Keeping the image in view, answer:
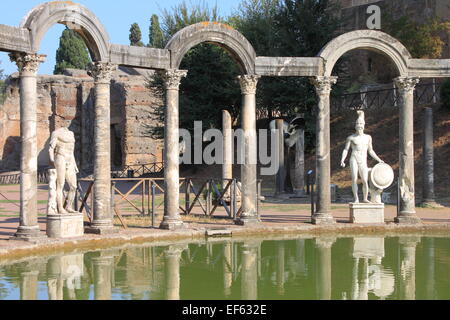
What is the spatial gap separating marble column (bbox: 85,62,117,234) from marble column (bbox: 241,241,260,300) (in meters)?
3.02

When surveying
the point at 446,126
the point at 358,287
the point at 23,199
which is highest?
the point at 446,126

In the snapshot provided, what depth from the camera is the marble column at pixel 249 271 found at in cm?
862

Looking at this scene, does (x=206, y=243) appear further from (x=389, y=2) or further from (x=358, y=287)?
(x=389, y=2)

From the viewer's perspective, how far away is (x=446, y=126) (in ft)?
88.2

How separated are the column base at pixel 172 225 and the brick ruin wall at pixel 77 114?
25792mm

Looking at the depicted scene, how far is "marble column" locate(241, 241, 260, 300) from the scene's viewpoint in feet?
28.3

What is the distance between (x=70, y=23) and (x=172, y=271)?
18.9 feet

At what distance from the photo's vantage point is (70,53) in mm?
57688

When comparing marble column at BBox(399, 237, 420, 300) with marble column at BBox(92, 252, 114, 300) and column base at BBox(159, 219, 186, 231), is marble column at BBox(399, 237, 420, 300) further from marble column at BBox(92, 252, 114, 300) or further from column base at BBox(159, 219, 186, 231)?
column base at BBox(159, 219, 186, 231)

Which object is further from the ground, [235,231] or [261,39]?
[261,39]

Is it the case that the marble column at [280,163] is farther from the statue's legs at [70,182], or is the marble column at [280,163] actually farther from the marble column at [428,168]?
the statue's legs at [70,182]
